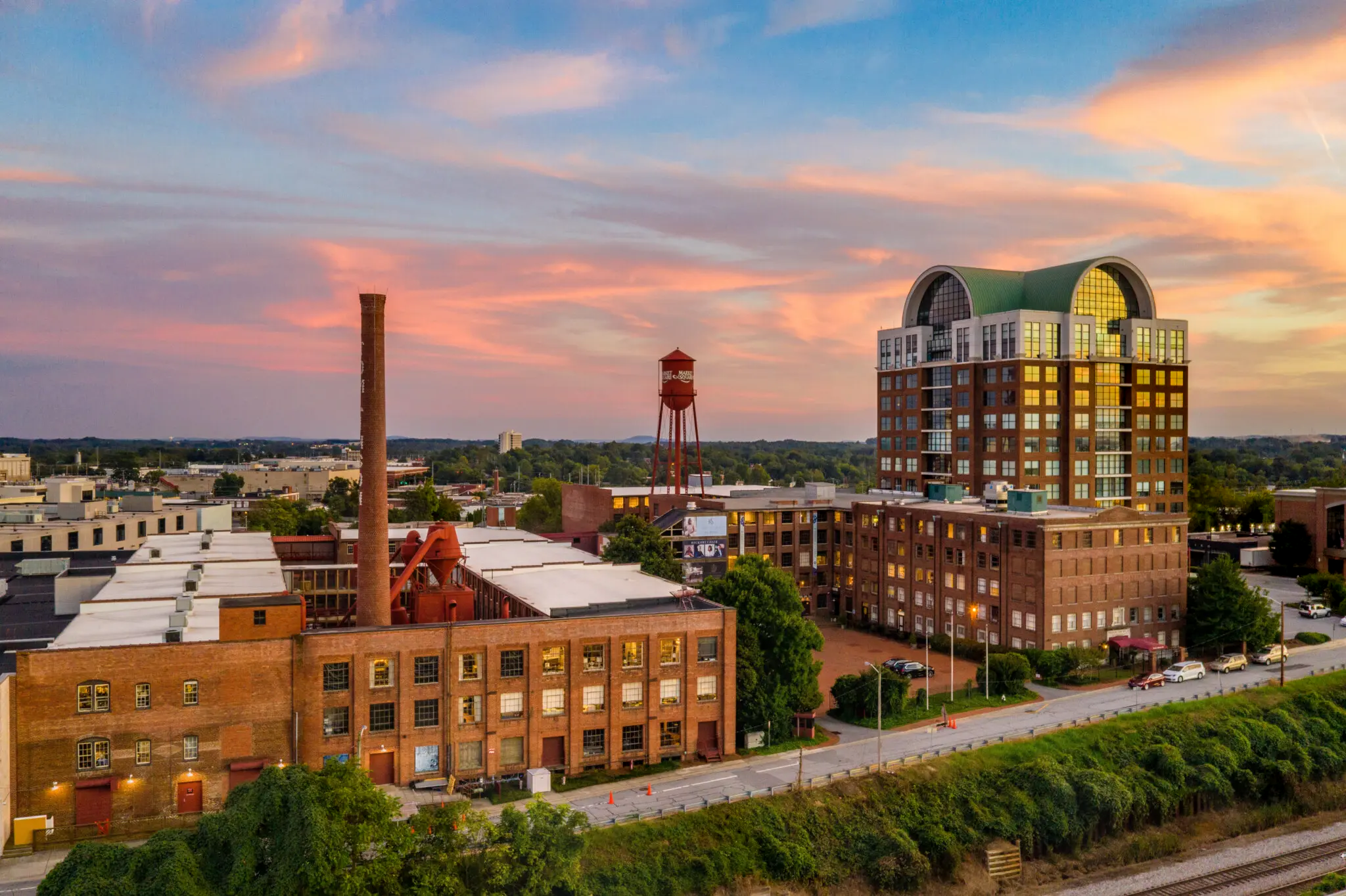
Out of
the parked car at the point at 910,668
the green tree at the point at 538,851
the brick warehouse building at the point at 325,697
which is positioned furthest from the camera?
the parked car at the point at 910,668

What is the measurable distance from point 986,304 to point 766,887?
91.3 meters

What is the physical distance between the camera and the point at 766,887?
165ft

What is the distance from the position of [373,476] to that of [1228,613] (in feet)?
230

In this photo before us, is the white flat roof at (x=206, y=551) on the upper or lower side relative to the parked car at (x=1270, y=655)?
upper

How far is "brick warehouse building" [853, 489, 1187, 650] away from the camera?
3172 inches

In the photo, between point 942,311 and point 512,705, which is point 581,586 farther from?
point 942,311

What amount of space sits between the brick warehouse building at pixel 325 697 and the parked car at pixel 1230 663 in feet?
147

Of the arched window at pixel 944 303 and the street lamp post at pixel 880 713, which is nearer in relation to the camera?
the street lamp post at pixel 880 713

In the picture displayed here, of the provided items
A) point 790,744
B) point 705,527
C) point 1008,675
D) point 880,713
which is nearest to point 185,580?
point 790,744

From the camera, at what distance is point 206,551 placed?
87.9 meters

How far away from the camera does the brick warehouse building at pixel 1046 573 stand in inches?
3172

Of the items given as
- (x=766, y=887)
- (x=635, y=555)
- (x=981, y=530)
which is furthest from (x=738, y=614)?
(x=981, y=530)

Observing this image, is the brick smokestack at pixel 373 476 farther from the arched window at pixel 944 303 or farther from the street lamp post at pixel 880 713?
the arched window at pixel 944 303

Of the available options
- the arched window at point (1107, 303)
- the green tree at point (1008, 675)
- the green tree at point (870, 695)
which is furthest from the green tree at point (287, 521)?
the arched window at point (1107, 303)
